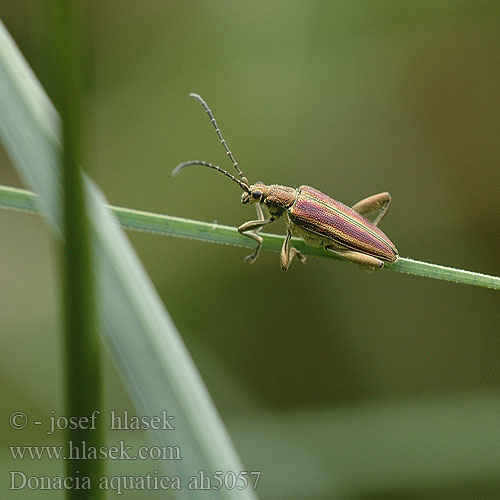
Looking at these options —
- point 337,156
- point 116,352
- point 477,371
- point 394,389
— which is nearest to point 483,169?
point 337,156

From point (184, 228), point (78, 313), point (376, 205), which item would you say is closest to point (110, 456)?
point (184, 228)

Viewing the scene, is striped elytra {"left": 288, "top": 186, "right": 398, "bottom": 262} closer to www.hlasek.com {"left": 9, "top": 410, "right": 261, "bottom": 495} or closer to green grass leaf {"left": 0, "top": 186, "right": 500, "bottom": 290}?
green grass leaf {"left": 0, "top": 186, "right": 500, "bottom": 290}

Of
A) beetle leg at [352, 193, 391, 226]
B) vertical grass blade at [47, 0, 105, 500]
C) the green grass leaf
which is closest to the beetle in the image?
beetle leg at [352, 193, 391, 226]

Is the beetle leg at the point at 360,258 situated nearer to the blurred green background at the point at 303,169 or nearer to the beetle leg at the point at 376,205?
the beetle leg at the point at 376,205

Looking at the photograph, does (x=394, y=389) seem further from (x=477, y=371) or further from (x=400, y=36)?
(x=400, y=36)

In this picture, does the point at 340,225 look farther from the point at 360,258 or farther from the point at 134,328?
the point at 134,328
